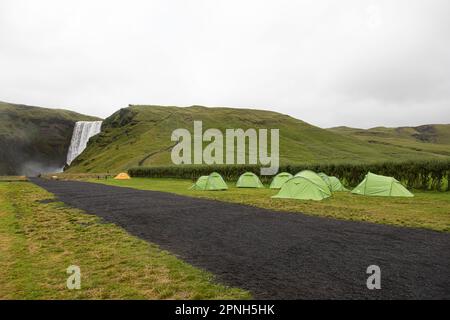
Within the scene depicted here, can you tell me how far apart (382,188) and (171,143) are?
3593 inches

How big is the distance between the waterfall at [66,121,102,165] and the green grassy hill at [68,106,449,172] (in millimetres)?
5216

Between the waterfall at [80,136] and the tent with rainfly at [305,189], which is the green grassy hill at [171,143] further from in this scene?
the tent with rainfly at [305,189]

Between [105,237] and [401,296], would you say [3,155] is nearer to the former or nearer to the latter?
[105,237]

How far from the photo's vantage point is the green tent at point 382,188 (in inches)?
1035

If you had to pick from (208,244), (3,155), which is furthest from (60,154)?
(208,244)

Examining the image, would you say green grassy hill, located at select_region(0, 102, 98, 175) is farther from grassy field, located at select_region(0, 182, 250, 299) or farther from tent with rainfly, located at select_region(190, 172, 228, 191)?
grassy field, located at select_region(0, 182, 250, 299)

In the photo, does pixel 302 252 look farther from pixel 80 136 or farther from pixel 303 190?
pixel 80 136

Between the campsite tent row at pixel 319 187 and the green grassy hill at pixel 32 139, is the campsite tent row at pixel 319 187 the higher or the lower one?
the lower one

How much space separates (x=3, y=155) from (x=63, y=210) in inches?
5462

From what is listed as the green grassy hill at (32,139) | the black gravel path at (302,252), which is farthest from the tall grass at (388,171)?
the green grassy hill at (32,139)

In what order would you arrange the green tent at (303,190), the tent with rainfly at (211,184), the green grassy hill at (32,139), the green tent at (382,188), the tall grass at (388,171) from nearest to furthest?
the green tent at (303,190), the green tent at (382,188), the tall grass at (388,171), the tent with rainfly at (211,184), the green grassy hill at (32,139)

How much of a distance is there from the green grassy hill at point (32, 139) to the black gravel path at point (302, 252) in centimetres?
14136

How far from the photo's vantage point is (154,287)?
7012 mm

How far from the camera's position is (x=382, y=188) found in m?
26.8
